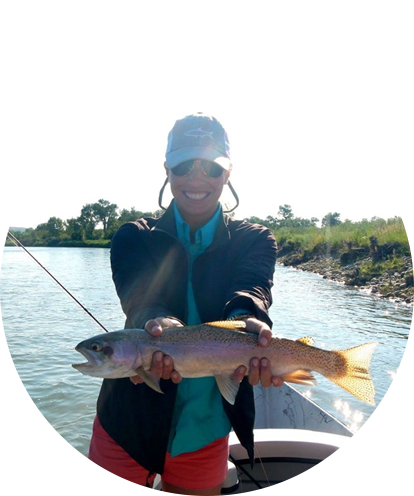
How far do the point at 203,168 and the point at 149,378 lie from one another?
4.19 ft

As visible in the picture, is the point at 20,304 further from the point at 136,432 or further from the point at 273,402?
the point at 136,432

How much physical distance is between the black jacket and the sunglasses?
26cm

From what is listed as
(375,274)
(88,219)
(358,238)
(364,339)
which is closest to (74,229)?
(88,219)

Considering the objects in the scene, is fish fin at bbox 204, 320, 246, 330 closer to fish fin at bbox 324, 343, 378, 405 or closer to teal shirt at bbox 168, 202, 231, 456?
teal shirt at bbox 168, 202, 231, 456

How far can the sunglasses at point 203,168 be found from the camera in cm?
298

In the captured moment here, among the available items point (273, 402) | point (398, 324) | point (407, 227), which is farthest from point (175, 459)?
point (407, 227)

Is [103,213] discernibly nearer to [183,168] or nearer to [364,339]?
[364,339]

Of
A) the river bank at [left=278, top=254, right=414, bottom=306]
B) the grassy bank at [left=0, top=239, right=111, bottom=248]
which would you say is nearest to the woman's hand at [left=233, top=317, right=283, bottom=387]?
the river bank at [left=278, top=254, right=414, bottom=306]

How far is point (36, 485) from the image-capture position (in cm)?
629

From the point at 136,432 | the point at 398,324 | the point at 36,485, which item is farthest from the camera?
the point at 398,324

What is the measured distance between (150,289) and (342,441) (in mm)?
2162

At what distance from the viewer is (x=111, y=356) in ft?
8.93

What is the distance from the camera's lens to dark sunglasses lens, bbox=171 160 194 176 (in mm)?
2988

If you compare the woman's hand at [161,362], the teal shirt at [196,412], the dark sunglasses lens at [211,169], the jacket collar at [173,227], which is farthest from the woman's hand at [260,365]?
the dark sunglasses lens at [211,169]
